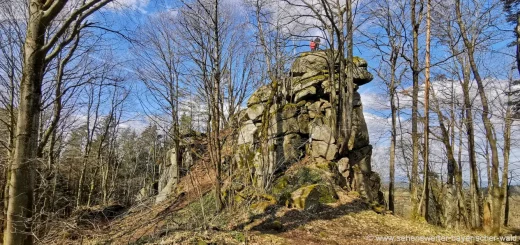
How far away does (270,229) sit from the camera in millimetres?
6934

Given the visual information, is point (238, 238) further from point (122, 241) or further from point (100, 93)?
point (100, 93)

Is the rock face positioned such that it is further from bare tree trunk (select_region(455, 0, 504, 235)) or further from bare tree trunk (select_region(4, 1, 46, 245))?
bare tree trunk (select_region(4, 1, 46, 245))

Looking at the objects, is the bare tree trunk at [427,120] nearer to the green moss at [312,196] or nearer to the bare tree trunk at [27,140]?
the green moss at [312,196]

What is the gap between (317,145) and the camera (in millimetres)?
12242

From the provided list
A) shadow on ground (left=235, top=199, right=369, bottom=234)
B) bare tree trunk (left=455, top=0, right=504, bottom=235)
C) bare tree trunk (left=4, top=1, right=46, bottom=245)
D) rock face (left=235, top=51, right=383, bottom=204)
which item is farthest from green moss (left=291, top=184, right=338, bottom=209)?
bare tree trunk (left=4, top=1, right=46, bottom=245)

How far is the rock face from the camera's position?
1202 cm

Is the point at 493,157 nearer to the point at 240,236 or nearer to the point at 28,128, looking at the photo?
the point at 240,236

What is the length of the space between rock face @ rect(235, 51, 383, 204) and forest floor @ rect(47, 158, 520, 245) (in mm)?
3016

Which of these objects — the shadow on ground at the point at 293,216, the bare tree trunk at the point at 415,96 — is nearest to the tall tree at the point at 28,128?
the shadow on ground at the point at 293,216

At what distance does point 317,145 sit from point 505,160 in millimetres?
10818

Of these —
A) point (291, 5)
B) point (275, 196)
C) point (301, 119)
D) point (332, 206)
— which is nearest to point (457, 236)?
point (332, 206)

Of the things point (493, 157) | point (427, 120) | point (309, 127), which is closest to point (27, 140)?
point (427, 120)

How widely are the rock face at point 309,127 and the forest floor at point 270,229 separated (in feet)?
9.90

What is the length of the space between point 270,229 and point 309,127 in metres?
6.76
